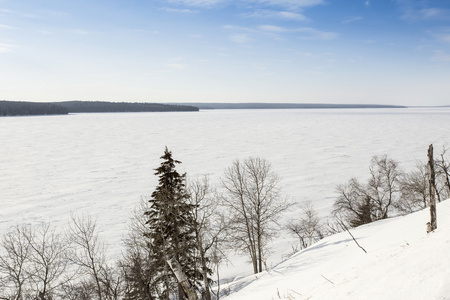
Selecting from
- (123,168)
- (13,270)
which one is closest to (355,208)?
(13,270)

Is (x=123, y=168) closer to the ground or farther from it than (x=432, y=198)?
closer to the ground

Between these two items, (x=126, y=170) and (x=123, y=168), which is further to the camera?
(x=123, y=168)

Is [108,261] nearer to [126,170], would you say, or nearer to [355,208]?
[355,208]

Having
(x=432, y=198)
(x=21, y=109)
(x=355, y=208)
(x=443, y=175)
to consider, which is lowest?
(x=355, y=208)

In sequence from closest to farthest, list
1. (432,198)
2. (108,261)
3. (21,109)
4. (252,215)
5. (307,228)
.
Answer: (432,198) < (108,261) < (252,215) < (307,228) < (21,109)

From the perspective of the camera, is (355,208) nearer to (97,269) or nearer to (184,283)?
(97,269)

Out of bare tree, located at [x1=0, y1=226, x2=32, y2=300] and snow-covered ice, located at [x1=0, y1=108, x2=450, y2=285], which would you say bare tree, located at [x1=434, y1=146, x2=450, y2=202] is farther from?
bare tree, located at [x1=0, y1=226, x2=32, y2=300]

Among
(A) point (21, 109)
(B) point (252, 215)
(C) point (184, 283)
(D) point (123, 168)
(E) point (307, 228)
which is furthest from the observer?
(A) point (21, 109)

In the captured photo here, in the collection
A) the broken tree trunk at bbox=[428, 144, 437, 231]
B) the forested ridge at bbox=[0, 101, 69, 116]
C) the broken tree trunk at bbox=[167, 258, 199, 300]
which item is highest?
the forested ridge at bbox=[0, 101, 69, 116]

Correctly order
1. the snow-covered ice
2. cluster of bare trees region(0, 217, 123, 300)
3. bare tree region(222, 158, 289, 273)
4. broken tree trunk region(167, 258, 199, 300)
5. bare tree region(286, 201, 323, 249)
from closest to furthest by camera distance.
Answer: broken tree trunk region(167, 258, 199, 300) → cluster of bare trees region(0, 217, 123, 300) → bare tree region(222, 158, 289, 273) → bare tree region(286, 201, 323, 249) → the snow-covered ice

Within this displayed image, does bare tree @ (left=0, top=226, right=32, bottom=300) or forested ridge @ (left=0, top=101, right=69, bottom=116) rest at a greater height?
forested ridge @ (left=0, top=101, right=69, bottom=116)

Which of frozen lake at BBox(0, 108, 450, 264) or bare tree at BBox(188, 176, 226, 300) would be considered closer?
bare tree at BBox(188, 176, 226, 300)

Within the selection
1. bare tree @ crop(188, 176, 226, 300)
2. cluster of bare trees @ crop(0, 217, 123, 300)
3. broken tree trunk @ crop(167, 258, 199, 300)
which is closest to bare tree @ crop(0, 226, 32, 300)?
cluster of bare trees @ crop(0, 217, 123, 300)

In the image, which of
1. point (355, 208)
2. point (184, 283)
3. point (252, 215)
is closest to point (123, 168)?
point (252, 215)
